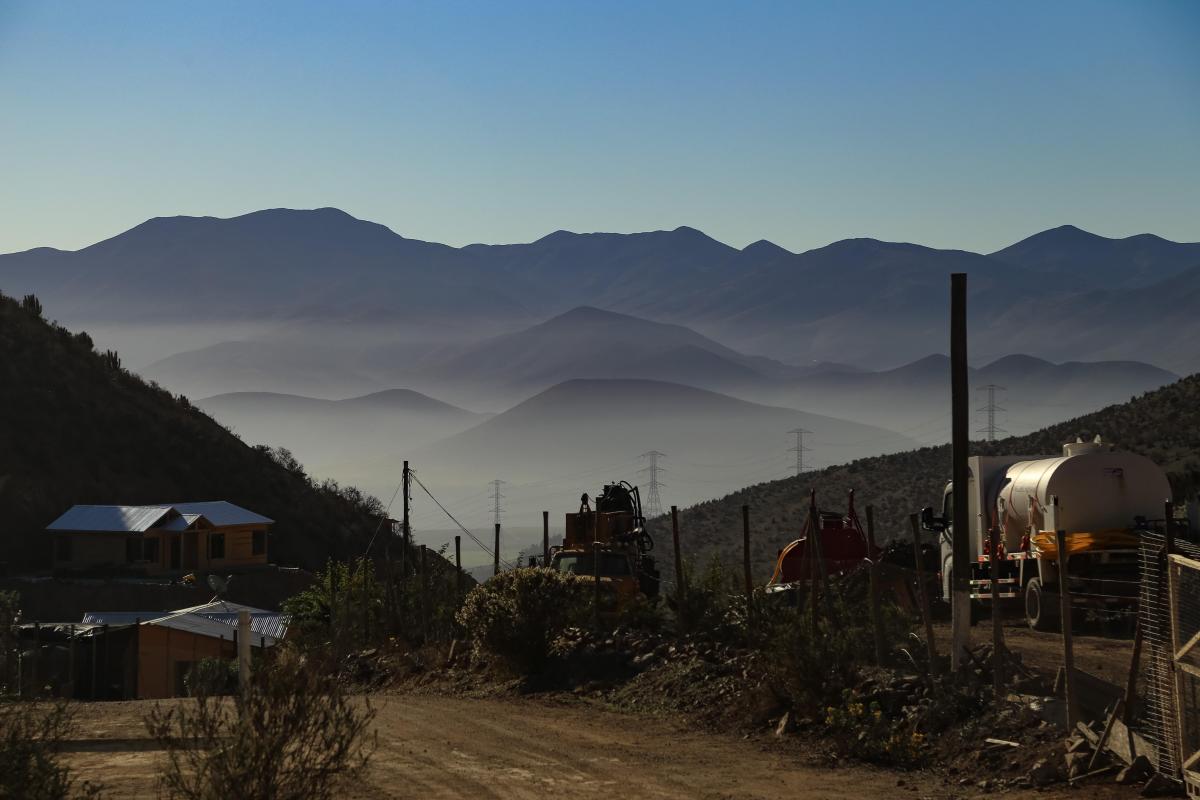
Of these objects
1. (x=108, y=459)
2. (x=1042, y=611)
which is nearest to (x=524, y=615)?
(x=1042, y=611)

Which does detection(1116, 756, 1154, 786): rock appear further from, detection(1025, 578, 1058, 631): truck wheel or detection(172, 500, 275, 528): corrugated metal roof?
detection(172, 500, 275, 528): corrugated metal roof

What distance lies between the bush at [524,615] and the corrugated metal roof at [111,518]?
4806cm

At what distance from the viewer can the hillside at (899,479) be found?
2239 inches

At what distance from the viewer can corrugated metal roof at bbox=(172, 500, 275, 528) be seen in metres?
70.2

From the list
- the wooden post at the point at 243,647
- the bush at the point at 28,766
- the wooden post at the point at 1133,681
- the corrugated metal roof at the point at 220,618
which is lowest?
the corrugated metal roof at the point at 220,618

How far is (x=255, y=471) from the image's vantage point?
86.2 metres

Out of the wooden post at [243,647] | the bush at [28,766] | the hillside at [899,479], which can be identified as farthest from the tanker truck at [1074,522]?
the hillside at [899,479]

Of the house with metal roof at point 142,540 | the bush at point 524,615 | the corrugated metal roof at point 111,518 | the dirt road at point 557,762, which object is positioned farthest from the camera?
the house with metal roof at point 142,540

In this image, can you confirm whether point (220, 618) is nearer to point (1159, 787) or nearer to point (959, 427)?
point (959, 427)

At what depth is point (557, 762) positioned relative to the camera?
1539cm

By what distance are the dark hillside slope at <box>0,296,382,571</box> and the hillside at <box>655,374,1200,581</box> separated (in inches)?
819

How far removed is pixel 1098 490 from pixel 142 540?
53.9m

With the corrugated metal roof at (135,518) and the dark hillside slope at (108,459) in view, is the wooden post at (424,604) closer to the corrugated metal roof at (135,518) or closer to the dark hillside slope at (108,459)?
the corrugated metal roof at (135,518)

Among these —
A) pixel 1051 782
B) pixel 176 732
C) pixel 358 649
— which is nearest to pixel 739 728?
pixel 1051 782
